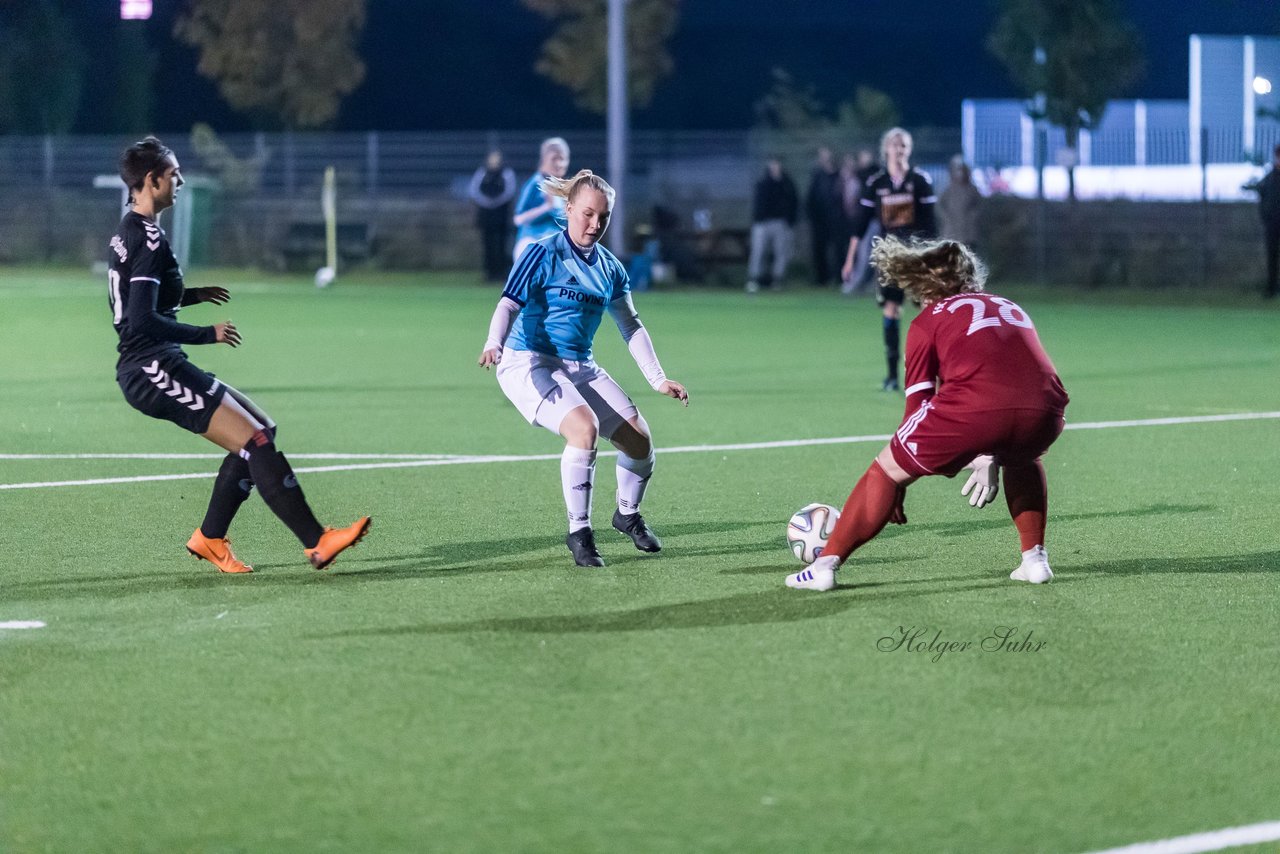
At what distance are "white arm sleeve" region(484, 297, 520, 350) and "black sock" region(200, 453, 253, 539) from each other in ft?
3.56

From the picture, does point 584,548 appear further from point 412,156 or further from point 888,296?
point 412,156

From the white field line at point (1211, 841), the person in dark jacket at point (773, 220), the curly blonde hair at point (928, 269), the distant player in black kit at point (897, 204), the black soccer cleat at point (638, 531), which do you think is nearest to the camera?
the white field line at point (1211, 841)

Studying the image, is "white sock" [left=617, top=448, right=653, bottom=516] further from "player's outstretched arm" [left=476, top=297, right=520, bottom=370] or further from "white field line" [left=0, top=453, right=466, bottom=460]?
"white field line" [left=0, top=453, right=466, bottom=460]

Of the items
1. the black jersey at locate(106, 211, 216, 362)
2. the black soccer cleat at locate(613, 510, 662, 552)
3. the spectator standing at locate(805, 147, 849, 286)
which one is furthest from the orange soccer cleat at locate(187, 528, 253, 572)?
the spectator standing at locate(805, 147, 849, 286)

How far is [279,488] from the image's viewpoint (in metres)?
7.34

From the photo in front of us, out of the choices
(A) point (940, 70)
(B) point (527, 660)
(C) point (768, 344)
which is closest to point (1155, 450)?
(B) point (527, 660)

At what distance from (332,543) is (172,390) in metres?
0.84

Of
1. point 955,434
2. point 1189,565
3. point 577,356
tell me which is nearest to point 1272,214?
point 1189,565

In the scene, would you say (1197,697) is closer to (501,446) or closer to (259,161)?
(501,446)

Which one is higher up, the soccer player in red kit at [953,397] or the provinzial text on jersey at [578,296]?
the provinzial text on jersey at [578,296]

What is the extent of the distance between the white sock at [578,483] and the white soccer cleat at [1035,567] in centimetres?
171

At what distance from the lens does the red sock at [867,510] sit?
6906 mm

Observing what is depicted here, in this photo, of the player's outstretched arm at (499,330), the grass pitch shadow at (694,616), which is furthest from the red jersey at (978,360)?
the player's outstretched arm at (499,330)

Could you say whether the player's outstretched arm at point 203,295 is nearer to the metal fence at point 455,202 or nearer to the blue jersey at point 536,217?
the blue jersey at point 536,217
